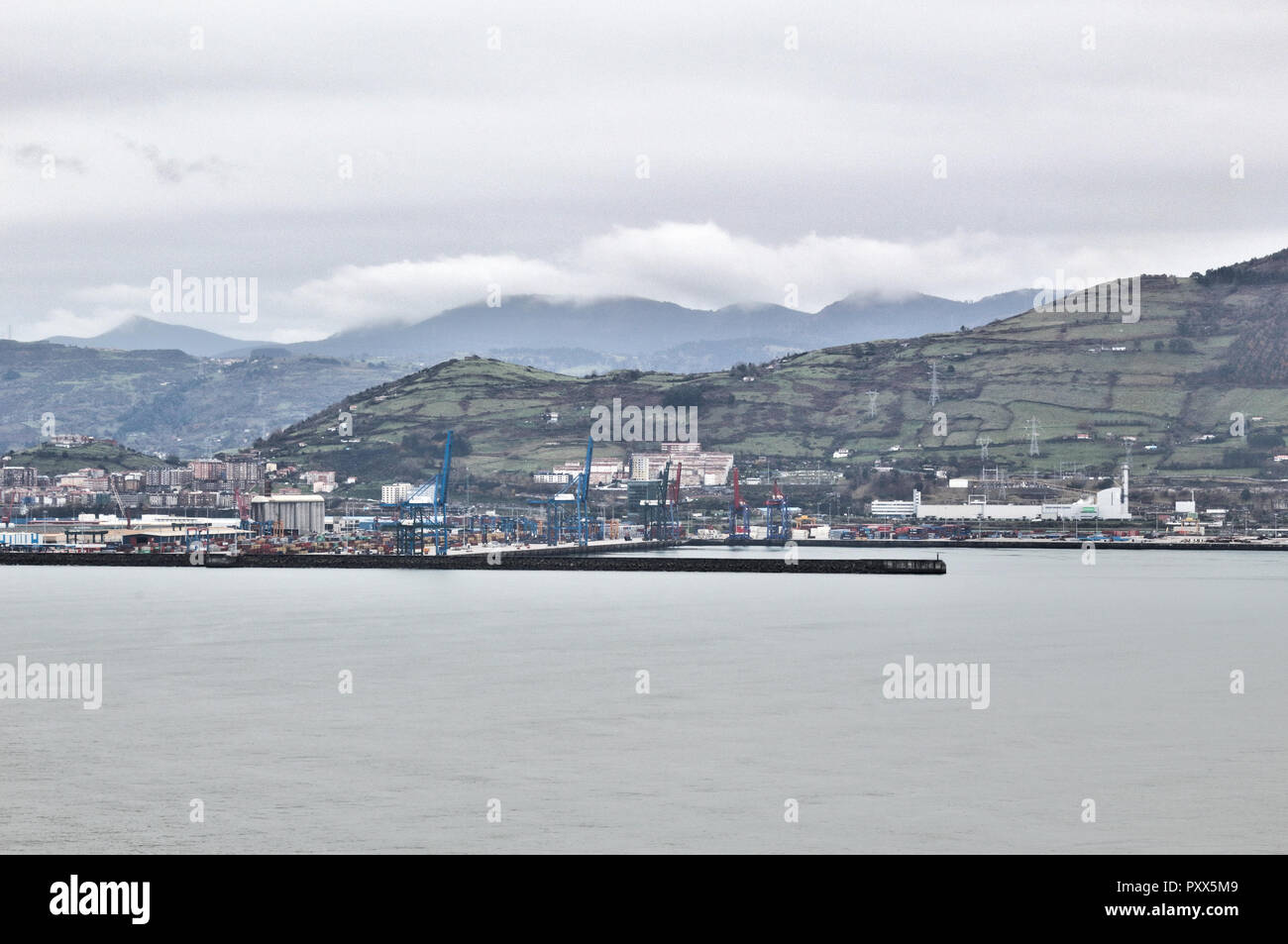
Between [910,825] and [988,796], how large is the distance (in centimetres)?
279

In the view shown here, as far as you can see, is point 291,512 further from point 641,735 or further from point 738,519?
point 641,735

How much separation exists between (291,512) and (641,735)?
12922cm

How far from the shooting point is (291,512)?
520 feet

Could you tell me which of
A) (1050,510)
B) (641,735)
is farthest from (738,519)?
(641,735)

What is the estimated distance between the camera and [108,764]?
30.1m

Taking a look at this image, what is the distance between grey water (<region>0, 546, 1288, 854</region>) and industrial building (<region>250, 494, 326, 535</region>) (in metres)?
88.0

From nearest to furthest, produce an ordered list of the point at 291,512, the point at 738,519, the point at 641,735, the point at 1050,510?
the point at 641,735 < the point at 291,512 < the point at 1050,510 < the point at 738,519

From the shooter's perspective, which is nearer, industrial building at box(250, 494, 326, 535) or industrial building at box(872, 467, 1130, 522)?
industrial building at box(250, 494, 326, 535)

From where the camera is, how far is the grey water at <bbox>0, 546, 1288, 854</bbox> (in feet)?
81.5

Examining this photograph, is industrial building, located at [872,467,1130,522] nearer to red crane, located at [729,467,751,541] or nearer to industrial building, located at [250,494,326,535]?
red crane, located at [729,467,751,541]

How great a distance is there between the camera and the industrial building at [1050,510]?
603 feet

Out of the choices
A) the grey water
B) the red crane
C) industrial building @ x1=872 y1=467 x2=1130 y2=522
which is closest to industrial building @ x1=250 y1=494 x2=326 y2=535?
the red crane
